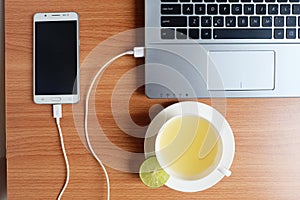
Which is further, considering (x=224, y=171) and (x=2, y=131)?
(x=2, y=131)

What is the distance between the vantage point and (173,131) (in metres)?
0.70

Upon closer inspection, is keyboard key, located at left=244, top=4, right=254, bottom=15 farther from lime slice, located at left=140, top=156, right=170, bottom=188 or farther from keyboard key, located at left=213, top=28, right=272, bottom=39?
lime slice, located at left=140, top=156, right=170, bottom=188

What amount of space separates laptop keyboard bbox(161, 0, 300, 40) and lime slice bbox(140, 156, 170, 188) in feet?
0.63

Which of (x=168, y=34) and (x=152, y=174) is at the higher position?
(x=168, y=34)

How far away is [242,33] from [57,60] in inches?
11.5

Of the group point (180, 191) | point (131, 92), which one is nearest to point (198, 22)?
point (131, 92)

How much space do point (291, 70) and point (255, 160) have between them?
15 centimetres

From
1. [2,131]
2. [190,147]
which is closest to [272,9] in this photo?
[190,147]

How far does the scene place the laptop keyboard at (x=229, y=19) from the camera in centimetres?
71

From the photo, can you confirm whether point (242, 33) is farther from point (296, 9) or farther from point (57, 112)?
point (57, 112)

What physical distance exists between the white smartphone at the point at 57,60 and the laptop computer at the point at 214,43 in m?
0.12

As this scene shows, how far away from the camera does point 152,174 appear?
0.71 metres

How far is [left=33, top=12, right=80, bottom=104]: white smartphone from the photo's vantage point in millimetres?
736

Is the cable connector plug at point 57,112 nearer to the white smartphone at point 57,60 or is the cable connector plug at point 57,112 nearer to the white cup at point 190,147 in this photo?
the white smartphone at point 57,60
